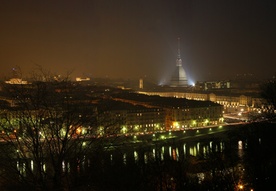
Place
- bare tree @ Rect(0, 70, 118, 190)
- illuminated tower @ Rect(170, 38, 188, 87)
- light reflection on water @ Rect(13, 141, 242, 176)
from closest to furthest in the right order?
bare tree @ Rect(0, 70, 118, 190) < light reflection on water @ Rect(13, 141, 242, 176) < illuminated tower @ Rect(170, 38, 188, 87)

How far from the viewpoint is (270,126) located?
21.9 feet

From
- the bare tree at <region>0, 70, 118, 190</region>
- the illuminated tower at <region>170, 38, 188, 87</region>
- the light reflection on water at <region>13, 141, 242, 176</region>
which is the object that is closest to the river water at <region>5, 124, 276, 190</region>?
the light reflection on water at <region>13, 141, 242, 176</region>

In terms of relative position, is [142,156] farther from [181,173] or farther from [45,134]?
[45,134]

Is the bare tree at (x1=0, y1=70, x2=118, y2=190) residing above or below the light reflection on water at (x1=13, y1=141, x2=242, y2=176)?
above

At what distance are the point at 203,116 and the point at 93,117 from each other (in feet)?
62.7

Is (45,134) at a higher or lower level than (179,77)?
lower

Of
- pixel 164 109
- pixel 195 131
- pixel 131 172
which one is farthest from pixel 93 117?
pixel 164 109

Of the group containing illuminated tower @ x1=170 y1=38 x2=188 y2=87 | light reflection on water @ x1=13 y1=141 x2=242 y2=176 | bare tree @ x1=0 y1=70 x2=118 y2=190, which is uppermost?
illuminated tower @ x1=170 y1=38 x2=188 y2=87

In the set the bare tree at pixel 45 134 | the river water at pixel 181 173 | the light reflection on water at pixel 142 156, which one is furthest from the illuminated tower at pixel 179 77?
the bare tree at pixel 45 134

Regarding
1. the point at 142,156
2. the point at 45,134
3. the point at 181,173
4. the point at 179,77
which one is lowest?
the point at 142,156

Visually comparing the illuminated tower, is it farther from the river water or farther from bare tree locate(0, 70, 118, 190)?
bare tree locate(0, 70, 118, 190)

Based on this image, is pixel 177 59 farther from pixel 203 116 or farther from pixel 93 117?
pixel 93 117

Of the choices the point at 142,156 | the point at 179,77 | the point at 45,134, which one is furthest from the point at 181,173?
the point at 179,77

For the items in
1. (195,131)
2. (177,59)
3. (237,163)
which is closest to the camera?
(237,163)
